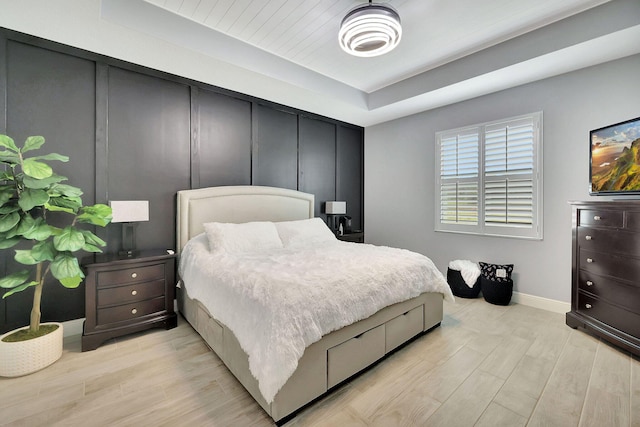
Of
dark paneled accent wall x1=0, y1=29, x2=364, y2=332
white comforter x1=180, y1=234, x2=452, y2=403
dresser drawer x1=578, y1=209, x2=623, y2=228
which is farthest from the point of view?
dark paneled accent wall x1=0, y1=29, x2=364, y2=332

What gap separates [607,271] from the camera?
2.40m

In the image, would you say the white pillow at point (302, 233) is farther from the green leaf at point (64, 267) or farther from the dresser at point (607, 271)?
the dresser at point (607, 271)

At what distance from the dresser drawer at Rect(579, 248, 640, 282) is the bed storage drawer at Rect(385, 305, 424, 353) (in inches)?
63.3

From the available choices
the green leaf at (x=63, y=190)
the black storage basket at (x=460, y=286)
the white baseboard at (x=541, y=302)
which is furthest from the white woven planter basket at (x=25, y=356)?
the white baseboard at (x=541, y=302)

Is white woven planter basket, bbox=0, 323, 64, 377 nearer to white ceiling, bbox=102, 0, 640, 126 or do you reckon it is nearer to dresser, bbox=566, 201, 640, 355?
white ceiling, bbox=102, 0, 640, 126

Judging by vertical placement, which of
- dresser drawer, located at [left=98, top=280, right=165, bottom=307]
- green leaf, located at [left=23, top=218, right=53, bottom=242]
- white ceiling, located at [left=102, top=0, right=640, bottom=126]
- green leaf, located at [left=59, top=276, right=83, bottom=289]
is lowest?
dresser drawer, located at [left=98, top=280, right=165, bottom=307]

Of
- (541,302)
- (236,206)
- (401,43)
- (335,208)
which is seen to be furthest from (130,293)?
(541,302)

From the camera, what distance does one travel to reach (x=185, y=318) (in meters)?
2.95

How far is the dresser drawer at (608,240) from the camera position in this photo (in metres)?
2.23

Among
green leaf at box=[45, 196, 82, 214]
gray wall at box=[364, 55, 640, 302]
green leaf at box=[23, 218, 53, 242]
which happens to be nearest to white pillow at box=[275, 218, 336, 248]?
gray wall at box=[364, 55, 640, 302]

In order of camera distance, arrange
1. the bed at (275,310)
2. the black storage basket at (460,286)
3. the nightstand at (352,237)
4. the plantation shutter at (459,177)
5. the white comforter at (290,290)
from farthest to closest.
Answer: the nightstand at (352,237) → the plantation shutter at (459,177) → the black storage basket at (460,286) → the bed at (275,310) → the white comforter at (290,290)

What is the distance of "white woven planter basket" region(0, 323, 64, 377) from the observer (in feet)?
6.34

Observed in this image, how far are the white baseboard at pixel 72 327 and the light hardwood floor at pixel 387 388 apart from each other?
0.11m

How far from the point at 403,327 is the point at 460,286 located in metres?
1.75
